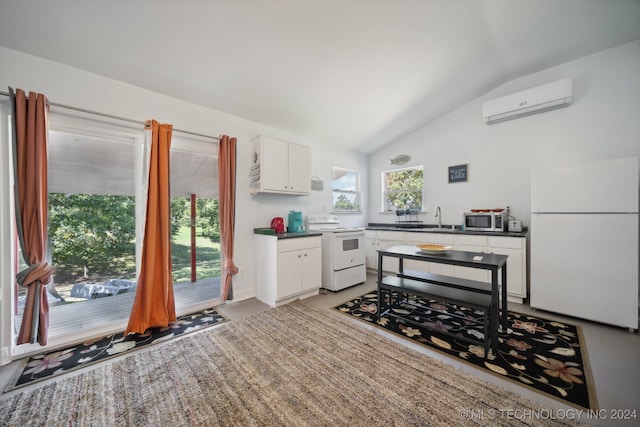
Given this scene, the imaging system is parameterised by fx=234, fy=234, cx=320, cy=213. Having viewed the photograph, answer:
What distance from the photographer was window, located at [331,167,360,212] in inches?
187

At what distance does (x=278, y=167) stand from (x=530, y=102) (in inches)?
141

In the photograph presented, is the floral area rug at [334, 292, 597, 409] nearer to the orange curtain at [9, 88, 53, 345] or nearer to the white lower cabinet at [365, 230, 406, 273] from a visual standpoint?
the white lower cabinet at [365, 230, 406, 273]

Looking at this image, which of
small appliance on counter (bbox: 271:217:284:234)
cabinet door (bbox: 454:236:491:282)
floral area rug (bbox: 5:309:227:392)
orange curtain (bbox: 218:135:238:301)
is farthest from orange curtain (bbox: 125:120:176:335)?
cabinet door (bbox: 454:236:491:282)

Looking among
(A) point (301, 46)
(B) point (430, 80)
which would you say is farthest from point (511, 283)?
(A) point (301, 46)

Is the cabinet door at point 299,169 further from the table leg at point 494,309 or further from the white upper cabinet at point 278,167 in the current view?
the table leg at point 494,309

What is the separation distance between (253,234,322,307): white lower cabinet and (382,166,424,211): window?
7.32 feet

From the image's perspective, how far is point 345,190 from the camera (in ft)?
16.1

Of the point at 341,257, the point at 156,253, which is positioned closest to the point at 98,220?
the point at 156,253

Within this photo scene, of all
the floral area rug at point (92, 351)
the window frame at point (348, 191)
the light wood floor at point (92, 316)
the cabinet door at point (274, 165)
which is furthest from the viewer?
the window frame at point (348, 191)

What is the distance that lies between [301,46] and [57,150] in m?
2.52

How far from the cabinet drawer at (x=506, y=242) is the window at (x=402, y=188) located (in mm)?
1460

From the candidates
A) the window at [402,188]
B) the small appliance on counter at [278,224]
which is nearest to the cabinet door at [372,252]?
the window at [402,188]

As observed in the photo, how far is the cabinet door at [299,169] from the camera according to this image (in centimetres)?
346

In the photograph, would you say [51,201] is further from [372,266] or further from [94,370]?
[372,266]
